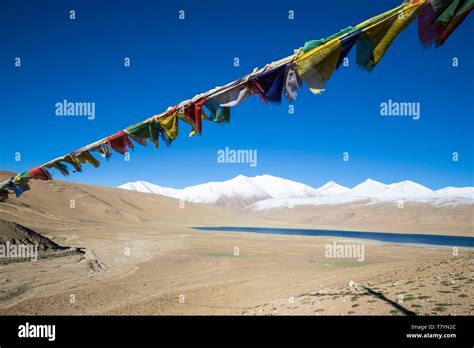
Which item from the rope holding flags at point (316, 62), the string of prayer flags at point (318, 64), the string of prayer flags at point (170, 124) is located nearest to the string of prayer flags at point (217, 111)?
the rope holding flags at point (316, 62)

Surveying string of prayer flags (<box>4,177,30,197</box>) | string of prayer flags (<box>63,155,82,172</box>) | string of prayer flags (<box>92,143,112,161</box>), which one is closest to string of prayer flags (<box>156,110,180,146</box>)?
string of prayer flags (<box>92,143,112,161</box>)

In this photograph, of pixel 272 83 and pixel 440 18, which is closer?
pixel 440 18

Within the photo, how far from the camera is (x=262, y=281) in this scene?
14820 millimetres

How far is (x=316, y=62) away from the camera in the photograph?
129 inches

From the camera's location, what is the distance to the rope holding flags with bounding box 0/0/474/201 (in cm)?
299

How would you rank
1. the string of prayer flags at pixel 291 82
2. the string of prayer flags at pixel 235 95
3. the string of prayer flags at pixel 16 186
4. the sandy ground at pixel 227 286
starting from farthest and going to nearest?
the sandy ground at pixel 227 286 → the string of prayer flags at pixel 16 186 → the string of prayer flags at pixel 235 95 → the string of prayer flags at pixel 291 82

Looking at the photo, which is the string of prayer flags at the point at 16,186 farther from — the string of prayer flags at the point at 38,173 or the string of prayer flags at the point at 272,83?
the string of prayer flags at the point at 272,83

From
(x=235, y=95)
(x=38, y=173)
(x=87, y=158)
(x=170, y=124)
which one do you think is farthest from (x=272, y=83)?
(x=38, y=173)

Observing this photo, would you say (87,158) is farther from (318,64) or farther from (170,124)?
(318,64)

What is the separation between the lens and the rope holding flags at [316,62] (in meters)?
2.99

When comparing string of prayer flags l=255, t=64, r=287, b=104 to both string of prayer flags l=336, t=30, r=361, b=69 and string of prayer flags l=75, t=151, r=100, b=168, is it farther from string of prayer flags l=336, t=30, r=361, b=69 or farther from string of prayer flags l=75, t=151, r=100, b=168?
string of prayer flags l=75, t=151, r=100, b=168
